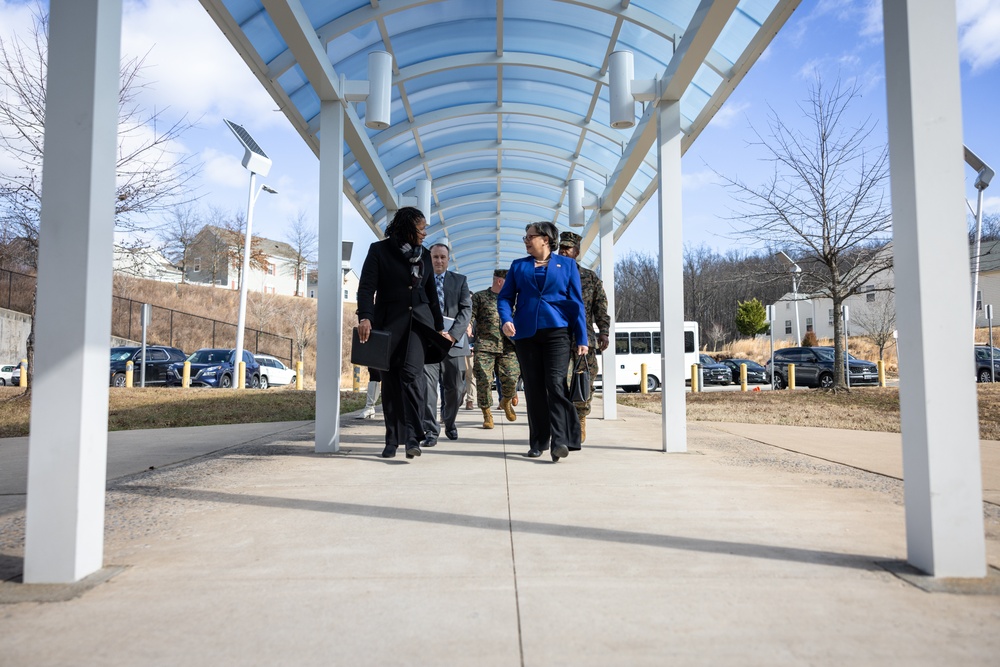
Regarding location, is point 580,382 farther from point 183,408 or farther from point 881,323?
point 881,323

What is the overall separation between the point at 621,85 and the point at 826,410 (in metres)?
8.68

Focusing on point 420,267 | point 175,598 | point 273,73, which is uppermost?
point 273,73

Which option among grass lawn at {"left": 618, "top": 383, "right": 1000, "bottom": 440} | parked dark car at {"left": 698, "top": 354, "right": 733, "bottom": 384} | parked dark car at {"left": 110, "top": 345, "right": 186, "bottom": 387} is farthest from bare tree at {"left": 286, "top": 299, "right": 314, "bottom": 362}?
grass lawn at {"left": 618, "top": 383, "right": 1000, "bottom": 440}

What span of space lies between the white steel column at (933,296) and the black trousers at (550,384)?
3217mm

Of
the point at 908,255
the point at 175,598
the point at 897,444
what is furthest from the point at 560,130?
the point at 175,598

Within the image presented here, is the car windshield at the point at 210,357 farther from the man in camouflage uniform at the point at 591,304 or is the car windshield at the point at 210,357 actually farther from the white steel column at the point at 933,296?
the white steel column at the point at 933,296

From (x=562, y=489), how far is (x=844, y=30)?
1279 cm

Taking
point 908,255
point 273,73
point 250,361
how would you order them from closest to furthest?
1. point 908,255
2. point 273,73
3. point 250,361

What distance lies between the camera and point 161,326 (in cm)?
4303

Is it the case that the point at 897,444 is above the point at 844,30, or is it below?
below

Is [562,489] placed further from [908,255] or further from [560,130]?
[560,130]

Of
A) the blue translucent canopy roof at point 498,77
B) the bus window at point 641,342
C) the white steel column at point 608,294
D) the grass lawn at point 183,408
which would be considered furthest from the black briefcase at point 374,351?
the bus window at point 641,342

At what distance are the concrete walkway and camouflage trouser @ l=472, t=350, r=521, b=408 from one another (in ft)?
11.7

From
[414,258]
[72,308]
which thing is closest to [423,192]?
[414,258]
